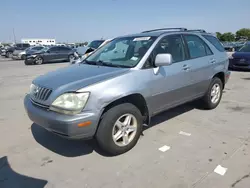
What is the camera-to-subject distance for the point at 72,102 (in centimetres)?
268

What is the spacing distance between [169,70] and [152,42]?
1.79 feet

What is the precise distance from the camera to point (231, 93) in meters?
6.54

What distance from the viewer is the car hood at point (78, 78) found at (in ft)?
9.20

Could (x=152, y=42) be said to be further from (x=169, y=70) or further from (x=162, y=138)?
(x=162, y=138)

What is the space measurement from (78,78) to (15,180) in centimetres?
151

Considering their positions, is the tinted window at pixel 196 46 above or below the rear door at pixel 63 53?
above

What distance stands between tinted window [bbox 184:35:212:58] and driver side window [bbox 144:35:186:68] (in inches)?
9.5

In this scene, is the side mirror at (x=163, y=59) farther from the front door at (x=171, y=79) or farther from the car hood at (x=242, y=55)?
the car hood at (x=242, y=55)

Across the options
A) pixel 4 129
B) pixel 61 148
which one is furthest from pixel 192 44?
pixel 4 129

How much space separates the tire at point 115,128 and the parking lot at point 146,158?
5.3 inches

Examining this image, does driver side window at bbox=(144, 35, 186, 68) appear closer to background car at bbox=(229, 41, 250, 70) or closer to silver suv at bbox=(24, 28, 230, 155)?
silver suv at bbox=(24, 28, 230, 155)

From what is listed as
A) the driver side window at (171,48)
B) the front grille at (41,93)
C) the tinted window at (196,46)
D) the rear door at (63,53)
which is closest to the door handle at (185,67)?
the driver side window at (171,48)

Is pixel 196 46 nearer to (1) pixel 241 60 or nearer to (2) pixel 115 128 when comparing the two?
(2) pixel 115 128

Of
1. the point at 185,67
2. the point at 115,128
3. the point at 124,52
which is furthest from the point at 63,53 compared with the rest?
the point at 115,128
